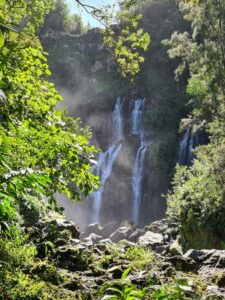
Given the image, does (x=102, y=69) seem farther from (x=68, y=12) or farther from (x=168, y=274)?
(x=168, y=274)

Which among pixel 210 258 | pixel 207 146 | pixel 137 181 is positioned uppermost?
pixel 137 181

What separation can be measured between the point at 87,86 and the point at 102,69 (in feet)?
12.9

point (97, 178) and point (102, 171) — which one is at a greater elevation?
point (102, 171)

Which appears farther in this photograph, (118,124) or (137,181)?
(118,124)

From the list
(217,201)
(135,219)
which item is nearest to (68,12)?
(135,219)

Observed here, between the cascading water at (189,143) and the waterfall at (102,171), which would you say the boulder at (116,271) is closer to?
the cascading water at (189,143)

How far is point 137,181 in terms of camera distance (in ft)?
117

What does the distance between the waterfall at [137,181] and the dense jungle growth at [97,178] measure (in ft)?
4.11

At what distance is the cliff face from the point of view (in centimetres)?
3566

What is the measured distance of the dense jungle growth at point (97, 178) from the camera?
11.2 feet

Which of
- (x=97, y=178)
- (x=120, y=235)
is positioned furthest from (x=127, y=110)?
(x=97, y=178)

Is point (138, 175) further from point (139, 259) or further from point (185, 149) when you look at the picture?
point (139, 259)

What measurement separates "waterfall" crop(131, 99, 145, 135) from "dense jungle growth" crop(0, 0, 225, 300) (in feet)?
4.31

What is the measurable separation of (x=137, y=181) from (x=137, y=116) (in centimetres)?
929
